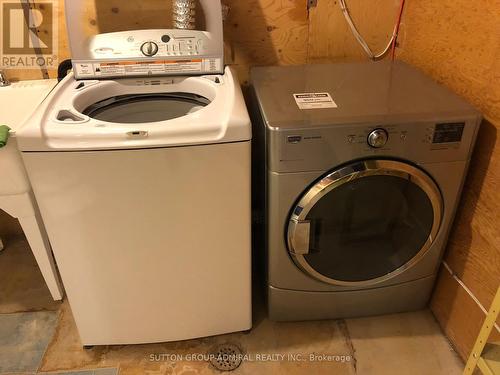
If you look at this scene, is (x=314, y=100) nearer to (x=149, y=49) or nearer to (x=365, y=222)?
(x=365, y=222)

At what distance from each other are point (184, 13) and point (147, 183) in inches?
24.9

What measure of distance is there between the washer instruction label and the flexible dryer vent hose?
0.13 m

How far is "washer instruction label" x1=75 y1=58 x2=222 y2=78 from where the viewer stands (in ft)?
4.36

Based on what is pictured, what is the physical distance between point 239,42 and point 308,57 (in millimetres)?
290

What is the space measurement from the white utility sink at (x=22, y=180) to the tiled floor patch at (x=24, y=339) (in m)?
0.10

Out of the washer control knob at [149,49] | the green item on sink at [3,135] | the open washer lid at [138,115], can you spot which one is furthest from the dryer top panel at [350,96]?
the green item on sink at [3,135]

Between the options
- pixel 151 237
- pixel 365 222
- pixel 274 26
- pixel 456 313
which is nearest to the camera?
pixel 151 237

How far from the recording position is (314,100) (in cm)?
124

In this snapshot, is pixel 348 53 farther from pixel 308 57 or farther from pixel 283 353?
pixel 283 353

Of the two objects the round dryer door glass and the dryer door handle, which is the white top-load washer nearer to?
the round dryer door glass

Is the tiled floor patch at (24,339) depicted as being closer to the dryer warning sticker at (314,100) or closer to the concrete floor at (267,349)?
the concrete floor at (267,349)

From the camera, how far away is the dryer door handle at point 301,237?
4.10ft

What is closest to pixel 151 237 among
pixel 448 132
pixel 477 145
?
pixel 448 132

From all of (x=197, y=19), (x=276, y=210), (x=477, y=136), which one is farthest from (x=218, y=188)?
(x=477, y=136)
